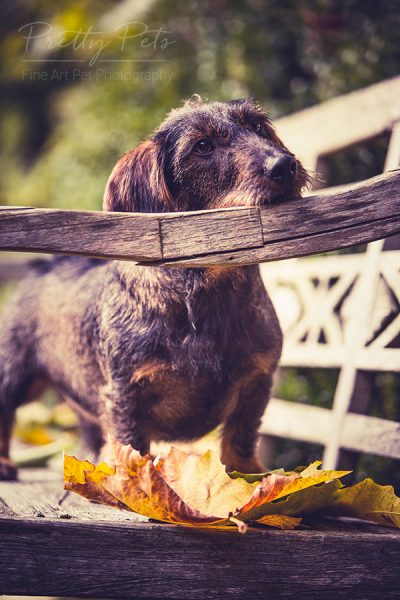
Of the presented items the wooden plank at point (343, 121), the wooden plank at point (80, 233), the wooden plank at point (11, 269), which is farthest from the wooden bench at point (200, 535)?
the wooden plank at point (11, 269)

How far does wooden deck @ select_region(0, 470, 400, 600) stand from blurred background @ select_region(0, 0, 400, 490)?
1.47 metres

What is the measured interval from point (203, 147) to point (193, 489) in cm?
111

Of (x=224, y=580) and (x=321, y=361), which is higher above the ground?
(x=321, y=361)

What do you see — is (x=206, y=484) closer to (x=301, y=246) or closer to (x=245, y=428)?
(x=245, y=428)

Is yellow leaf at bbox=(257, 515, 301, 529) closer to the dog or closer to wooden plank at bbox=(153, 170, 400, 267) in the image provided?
the dog

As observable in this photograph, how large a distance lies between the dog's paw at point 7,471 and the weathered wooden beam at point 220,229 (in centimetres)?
168

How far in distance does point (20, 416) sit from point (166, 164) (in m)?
3.15

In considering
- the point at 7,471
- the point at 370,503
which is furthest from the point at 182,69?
the point at 370,503

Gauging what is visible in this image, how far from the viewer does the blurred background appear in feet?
13.8

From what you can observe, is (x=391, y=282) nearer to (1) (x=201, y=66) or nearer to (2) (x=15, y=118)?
(1) (x=201, y=66)

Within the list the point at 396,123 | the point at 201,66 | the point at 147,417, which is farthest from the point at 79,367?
the point at 201,66

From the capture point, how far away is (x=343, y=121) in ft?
12.0

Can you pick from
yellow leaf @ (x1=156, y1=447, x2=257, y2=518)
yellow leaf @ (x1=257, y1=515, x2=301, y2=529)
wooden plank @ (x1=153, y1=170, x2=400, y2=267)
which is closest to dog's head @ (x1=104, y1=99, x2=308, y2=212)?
wooden plank @ (x1=153, y1=170, x2=400, y2=267)

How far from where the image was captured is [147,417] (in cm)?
256
